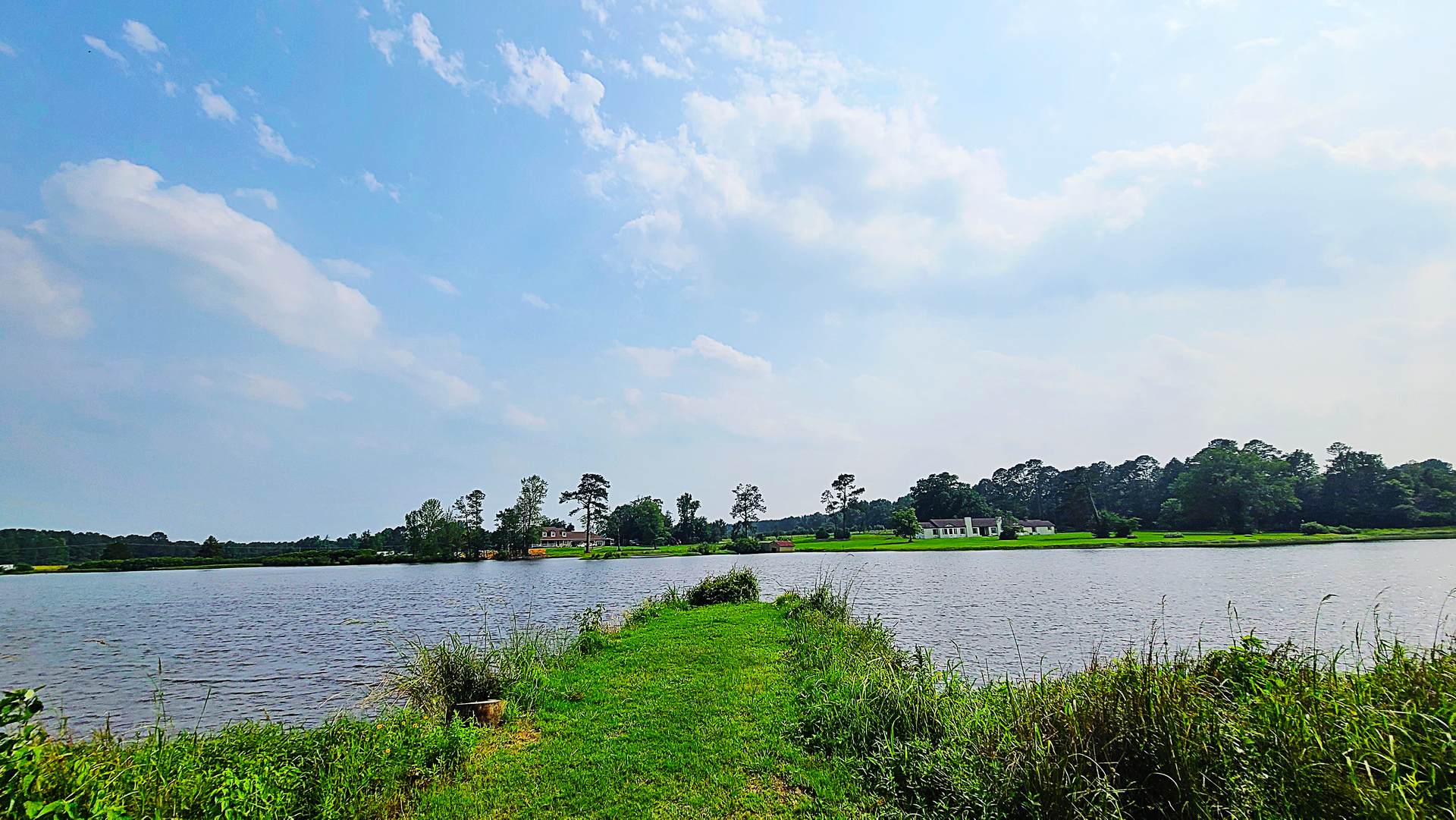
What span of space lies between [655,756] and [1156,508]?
110296mm

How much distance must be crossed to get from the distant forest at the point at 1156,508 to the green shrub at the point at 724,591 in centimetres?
6782

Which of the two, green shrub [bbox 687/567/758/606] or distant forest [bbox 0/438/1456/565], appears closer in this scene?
green shrub [bbox 687/567/758/606]

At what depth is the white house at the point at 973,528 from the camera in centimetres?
9688

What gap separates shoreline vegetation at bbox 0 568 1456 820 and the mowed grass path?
0.04 metres

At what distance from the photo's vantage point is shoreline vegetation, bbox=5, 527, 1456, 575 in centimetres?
6181

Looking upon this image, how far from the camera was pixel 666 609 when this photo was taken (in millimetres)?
21297

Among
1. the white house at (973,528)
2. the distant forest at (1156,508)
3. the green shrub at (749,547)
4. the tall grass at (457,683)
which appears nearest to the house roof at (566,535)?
the distant forest at (1156,508)

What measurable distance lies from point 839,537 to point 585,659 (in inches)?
3602

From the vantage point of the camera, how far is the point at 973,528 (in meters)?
101

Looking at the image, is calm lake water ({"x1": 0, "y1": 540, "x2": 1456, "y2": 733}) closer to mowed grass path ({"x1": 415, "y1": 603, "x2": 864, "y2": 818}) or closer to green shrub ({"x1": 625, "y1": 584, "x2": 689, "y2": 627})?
green shrub ({"x1": 625, "y1": 584, "x2": 689, "y2": 627})

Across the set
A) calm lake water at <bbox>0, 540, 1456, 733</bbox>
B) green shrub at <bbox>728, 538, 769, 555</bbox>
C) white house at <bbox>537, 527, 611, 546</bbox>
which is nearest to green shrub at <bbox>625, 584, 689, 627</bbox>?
calm lake water at <bbox>0, 540, 1456, 733</bbox>

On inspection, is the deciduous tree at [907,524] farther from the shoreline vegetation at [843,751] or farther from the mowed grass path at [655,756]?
the shoreline vegetation at [843,751]

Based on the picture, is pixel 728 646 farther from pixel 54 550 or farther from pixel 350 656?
pixel 54 550

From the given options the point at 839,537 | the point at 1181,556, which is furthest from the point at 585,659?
the point at 839,537
